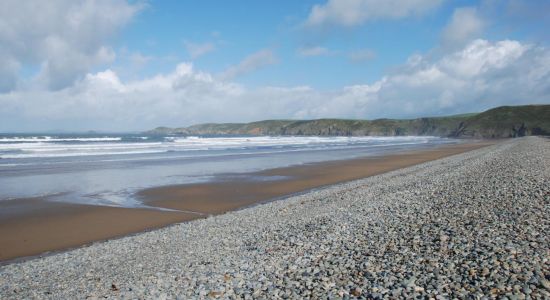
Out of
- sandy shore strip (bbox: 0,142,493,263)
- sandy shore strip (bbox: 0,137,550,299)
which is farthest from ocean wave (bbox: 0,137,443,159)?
sandy shore strip (bbox: 0,137,550,299)

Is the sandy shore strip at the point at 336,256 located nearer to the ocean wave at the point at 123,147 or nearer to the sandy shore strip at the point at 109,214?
the sandy shore strip at the point at 109,214

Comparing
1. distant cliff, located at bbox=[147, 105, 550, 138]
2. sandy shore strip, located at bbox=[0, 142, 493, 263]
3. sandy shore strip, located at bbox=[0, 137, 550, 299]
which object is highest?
distant cliff, located at bbox=[147, 105, 550, 138]

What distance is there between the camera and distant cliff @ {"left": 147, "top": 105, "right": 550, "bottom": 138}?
9812cm

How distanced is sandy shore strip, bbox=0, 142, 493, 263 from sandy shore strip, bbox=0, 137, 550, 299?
5.15 ft

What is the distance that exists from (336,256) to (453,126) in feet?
464

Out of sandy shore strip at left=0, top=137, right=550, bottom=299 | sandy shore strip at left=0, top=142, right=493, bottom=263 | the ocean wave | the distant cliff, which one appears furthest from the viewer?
the distant cliff

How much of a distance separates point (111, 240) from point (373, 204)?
822cm

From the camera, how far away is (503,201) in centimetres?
1116

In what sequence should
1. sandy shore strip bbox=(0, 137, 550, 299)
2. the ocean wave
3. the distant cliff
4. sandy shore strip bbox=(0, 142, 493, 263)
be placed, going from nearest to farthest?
sandy shore strip bbox=(0, 137, 550, 299), sandy shore strip bbox=(0, 142, 493, 263), the ocean wave, the distant cliff

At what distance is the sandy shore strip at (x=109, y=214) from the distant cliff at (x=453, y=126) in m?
91.9

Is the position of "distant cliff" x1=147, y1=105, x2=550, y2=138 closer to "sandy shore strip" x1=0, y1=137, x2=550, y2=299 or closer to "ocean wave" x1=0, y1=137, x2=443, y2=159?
"ocean wave" x1=0, y1=137, x2=443, y2=159

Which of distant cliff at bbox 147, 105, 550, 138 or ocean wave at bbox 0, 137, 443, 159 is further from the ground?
distant cliff at bbox 147, 105, 550, 138

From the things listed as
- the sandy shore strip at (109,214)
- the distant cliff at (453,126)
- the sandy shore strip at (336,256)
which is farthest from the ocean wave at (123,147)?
the distant cliff at (453,126)

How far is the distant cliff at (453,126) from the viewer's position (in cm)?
9812
